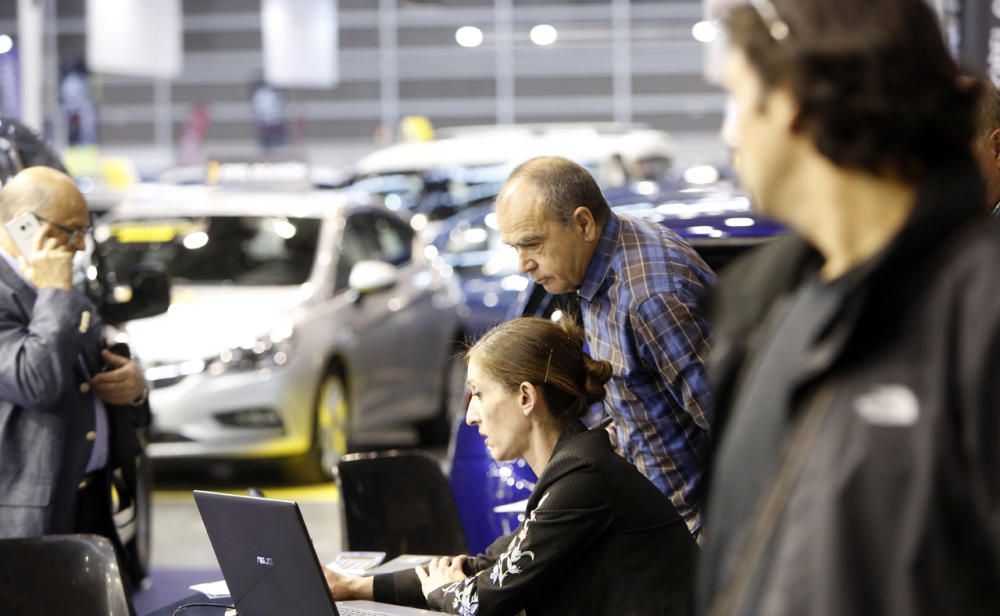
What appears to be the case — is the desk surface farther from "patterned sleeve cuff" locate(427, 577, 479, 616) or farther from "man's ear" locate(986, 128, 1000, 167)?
"man's ear" locate(986, 128, 1000, 167)

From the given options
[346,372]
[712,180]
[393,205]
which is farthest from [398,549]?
[393,205]

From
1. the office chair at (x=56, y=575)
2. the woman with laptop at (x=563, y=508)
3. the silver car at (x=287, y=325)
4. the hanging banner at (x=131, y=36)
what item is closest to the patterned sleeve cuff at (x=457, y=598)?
the woman with laptop at (x=563, y=508)

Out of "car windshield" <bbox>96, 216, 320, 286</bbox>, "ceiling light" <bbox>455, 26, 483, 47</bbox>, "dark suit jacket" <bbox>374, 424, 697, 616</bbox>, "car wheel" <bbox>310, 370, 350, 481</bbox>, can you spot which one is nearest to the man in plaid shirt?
"dark suit jacket" <bbox>374, 424, 697, 616</bbox>

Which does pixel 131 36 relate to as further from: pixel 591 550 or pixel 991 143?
pixel 591 550

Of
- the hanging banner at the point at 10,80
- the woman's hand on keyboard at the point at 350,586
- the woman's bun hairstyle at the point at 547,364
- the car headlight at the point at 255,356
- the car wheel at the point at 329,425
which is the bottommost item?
the car wheel at the point at 329,425

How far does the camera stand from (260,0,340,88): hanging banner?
863 inches

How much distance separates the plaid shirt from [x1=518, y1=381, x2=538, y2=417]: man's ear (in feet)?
1.58

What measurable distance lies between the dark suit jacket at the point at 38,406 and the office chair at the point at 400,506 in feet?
2.78

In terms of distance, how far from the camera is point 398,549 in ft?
16.1

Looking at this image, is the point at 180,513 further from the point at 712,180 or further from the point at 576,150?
the point at 576,150

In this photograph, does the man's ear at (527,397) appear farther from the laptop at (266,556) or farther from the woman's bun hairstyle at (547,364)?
the laptop at (266,556)

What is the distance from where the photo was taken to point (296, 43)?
22.1 m

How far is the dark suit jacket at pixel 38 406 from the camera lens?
13.9 ft

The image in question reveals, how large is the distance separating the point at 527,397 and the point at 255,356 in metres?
5.13
